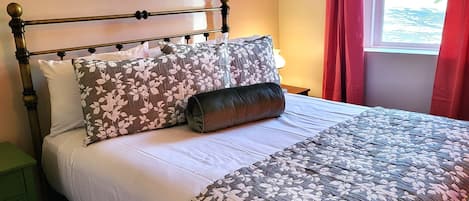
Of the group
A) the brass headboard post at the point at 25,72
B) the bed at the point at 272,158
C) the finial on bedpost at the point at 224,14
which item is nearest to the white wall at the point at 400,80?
the bed at the point at 272,158

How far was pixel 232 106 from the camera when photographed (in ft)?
6.44

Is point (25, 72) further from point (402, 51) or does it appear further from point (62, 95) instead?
point (402, 51)

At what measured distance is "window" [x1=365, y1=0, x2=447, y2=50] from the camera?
8.71 feet

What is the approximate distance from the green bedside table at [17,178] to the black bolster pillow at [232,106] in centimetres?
76

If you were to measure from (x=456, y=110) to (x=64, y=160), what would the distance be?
2.30m

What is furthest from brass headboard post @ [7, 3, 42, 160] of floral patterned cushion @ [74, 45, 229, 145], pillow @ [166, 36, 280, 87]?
pillow @ [166, 36, 280, 87]

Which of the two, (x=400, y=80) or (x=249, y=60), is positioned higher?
(x=249, y=60)

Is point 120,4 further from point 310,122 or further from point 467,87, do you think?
point 467,87

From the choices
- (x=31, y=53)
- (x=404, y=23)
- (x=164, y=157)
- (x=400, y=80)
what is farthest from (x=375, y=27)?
(x=31, y=53)

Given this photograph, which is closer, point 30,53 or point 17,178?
point 17,178

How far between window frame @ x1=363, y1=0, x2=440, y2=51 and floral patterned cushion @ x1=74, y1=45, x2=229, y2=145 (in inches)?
54.5

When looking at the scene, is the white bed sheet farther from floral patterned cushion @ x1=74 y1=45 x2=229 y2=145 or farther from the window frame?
the window frame

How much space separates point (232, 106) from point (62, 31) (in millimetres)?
1039

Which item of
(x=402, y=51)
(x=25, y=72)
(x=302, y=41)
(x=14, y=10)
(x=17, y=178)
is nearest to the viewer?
(x=17, y=178)
